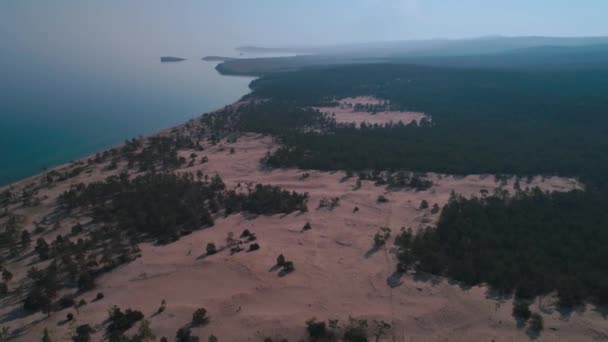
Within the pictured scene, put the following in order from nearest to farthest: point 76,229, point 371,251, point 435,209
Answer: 1. point 371,251
2. point 76,229
3. point 435,209

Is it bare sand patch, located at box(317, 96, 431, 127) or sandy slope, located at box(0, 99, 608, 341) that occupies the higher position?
bare sand patch, located at box(317, 96, 431, 127)

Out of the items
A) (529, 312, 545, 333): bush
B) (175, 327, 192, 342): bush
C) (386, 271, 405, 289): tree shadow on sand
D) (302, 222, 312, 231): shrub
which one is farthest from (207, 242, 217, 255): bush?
(529, 312, 545, 333): bush

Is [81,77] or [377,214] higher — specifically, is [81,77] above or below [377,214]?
above

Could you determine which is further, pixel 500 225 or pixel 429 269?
pixel 500 225

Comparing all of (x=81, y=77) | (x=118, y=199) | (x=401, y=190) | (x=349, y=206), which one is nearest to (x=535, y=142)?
(x=401, y=190)

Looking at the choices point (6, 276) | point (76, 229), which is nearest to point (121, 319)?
point (6, 276)

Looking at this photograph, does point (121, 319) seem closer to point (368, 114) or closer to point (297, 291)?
point (297, 291)

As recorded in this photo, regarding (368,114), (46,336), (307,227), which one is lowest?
(307,227)

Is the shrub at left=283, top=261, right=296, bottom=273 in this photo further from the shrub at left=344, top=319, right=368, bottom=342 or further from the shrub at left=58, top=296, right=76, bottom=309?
the shrub at left=58, top=296, right=76, bottom=309

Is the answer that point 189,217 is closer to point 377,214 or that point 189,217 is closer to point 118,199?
point 118,199
